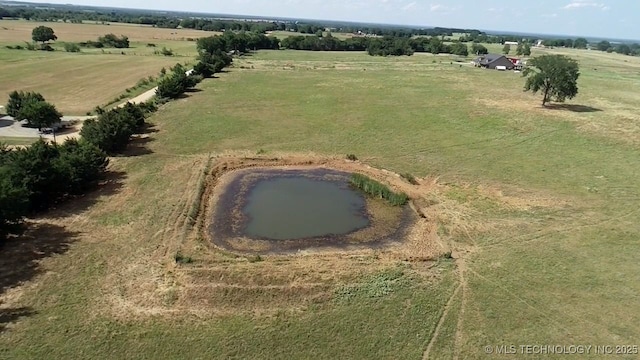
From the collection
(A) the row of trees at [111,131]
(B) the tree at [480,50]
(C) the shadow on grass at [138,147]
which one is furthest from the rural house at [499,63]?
(A) the row of trees at [111,131]

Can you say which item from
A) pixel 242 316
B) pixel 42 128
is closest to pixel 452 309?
pixel 242 316

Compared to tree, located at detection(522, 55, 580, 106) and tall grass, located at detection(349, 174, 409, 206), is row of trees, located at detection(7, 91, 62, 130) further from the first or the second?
tree, located at detection(522, 55, 580, 106)

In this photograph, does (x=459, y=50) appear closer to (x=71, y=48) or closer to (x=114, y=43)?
(x=114, y=43)

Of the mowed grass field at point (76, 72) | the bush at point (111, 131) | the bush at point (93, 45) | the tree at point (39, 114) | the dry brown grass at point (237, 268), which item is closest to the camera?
the dry brown grass at point (237, 268)

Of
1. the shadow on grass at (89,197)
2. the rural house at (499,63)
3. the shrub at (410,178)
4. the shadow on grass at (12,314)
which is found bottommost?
the shadow on grass at (12,314)

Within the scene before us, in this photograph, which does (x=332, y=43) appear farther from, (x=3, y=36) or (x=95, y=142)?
(x=95, y=142)

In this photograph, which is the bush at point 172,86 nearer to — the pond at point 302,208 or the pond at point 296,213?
the pond at point 296,213

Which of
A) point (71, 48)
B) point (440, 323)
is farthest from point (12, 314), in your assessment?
point (71, 48)
